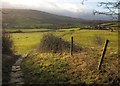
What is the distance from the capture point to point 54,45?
25875mm

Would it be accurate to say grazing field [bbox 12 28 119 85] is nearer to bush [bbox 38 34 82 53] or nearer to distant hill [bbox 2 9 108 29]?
bush [bbox 38 34 82 53]

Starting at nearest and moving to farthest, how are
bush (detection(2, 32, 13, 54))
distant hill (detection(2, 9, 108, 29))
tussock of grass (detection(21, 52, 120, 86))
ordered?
tussock of grass (detection(21, 52, 120, 86)), bush (detection(2, 32, 13, 54)), distant hill (detection(2, 9, 108, 29))

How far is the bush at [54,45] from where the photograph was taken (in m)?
25.1

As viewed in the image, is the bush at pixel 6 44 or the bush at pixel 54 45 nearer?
the bush at pixel 54 45

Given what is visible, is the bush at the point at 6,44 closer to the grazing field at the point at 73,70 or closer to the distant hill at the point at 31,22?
the grazing field at the point at 73,70

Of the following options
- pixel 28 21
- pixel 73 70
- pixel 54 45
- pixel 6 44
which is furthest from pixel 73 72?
pixel 28 21

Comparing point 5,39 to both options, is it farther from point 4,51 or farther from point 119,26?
point 119,26

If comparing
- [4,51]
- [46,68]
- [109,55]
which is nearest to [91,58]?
[109,55]

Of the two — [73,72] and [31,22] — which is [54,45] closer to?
[73,72]

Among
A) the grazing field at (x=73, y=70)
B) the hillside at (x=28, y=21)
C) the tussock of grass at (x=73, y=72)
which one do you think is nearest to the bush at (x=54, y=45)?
the grazing field at (x=73, y=70)

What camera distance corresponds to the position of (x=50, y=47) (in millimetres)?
26422

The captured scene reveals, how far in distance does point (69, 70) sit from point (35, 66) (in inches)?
123

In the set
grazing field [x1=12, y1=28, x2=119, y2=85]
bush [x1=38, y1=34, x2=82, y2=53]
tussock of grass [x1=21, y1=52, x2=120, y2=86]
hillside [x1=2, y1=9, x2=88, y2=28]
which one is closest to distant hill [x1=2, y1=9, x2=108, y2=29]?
hillside [x1=2, y1=9, x2=88, y2=28]

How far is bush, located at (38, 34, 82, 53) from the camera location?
25.1 meters
